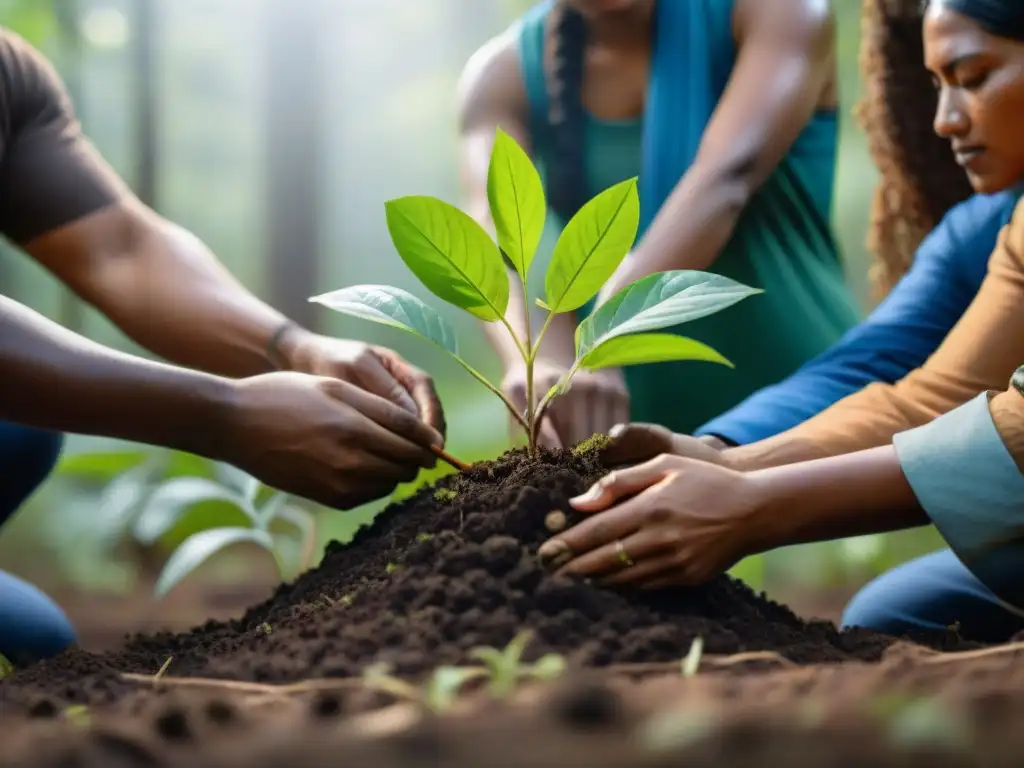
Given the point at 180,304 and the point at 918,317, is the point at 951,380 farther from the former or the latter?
the point at 180,304

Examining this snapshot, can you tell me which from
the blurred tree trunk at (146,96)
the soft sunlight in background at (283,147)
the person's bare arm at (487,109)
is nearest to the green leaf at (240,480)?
the person's bare arm at (487,109)

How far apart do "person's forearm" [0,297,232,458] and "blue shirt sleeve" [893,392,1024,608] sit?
58cm

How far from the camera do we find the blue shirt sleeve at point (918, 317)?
1122 millimetres

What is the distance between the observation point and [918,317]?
115 centimetres

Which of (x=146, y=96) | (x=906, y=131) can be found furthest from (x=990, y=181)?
(x=146, y=96)

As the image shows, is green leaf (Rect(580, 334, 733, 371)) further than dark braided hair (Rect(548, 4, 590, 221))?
No

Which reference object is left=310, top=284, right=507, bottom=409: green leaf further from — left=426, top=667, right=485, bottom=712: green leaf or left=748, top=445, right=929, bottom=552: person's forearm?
left=426, top=667, right=485, bottom=712: green leaf

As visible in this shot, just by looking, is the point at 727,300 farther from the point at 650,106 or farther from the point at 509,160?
the point at 650,106

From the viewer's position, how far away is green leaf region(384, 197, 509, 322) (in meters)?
0.75

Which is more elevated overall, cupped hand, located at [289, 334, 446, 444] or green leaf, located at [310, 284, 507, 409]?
green leaf, located at [310, 284, 507, 409]

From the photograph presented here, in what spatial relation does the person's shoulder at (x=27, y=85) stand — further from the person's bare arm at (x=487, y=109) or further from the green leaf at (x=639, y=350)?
the green leaf at (x=639, y=350)

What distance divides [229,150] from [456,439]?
1710 mm

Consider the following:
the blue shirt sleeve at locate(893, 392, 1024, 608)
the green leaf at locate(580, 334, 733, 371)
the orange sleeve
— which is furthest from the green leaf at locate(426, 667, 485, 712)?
the orange sleeve

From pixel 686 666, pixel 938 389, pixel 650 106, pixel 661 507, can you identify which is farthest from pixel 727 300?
pixel 650 106
